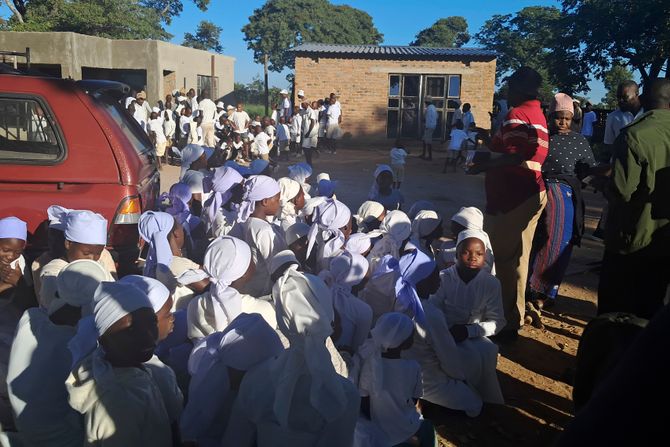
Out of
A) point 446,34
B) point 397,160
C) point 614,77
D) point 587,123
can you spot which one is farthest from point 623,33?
point 446,34

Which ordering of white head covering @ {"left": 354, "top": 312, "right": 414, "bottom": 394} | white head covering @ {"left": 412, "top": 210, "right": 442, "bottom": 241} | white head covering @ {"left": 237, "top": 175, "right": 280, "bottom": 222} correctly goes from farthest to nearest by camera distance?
white head covering @ {"left": 412, "top": 210, "right": 442, "bottom": 241} → white head covering @ {"left": 237, "top": 175, "right": 280, "bottom": 222} → white head covering @ {"left": 354, "top": 312, "right": 414, "bottom": 394}

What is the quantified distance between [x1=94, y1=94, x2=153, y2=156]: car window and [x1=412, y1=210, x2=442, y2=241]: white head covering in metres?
2.32

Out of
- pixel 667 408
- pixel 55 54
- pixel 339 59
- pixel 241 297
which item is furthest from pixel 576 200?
pixel 55 54

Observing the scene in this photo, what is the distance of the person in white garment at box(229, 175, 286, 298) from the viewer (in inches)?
166

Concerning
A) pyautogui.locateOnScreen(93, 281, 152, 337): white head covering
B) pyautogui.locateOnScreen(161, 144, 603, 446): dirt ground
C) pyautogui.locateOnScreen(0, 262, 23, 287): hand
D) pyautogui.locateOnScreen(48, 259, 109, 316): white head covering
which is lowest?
pyautogui.locateOnScreen(161, 144, 603, 446): dirt ground

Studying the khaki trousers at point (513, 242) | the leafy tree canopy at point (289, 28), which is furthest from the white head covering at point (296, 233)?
the leafy tree canopy at point (289, 28)

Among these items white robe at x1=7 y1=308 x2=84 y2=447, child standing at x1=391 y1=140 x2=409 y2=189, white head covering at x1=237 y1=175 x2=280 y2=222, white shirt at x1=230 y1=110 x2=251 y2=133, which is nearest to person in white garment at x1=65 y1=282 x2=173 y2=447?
white robe at x1=7 y1=308 x2=84 y2=447

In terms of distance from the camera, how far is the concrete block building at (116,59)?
60.1ft

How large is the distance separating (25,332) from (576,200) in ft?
12.9

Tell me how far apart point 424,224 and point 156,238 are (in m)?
2.25

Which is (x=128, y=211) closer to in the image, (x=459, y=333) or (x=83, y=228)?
(x=83, y=228)

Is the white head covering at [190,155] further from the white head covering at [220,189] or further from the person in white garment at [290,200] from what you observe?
the person in white garment at [290,200]

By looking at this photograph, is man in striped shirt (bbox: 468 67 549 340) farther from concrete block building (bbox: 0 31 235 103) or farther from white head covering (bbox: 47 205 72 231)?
concrete block building (bbox: 0 31 235 103)

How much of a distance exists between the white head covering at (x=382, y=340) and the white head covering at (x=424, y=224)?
213 cm
